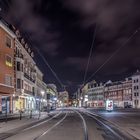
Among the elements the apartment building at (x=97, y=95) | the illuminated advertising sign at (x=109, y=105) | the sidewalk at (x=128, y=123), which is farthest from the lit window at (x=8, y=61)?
the apartment building at (x=97, y=95)

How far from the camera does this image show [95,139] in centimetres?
1784

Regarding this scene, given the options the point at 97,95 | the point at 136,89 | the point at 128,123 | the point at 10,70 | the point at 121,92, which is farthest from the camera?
the point at 97,95

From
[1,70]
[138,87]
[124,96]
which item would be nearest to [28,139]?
[1,70]

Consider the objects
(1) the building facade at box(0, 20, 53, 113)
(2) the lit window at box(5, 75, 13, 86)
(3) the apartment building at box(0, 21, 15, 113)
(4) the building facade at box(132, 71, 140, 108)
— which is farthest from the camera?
(4) the building facade at box(132, 71, 140, 108)

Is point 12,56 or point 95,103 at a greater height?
point 12,56

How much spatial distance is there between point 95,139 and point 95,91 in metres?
176

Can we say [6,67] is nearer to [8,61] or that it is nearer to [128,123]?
[8,61]

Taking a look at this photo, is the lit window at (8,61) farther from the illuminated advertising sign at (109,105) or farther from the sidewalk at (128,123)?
the illuminated advertising sign at (109,105)

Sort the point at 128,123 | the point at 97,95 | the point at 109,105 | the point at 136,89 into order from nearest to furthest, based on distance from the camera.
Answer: the point at 128,123 → the point at 109,105 → the point at 136,89 → the point at 97,95

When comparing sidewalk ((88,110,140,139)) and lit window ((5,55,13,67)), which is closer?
sidewalk ((88,110,140,139))

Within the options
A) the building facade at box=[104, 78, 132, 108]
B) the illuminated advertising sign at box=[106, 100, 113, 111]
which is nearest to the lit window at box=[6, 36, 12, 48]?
the illuminated advertising sign at box=[106, 100, 113, 111]

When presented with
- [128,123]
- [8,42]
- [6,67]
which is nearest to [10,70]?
[6,67]

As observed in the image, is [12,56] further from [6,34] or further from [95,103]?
[95,103]

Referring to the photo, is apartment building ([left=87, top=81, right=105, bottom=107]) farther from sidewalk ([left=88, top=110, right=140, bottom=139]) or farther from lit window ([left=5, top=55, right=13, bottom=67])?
sidewalk ([left=88, top=110, right=140, bottom=139])
